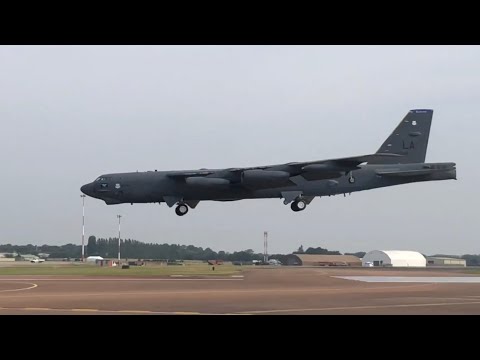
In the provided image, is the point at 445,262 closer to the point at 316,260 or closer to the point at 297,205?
the point at 316,260

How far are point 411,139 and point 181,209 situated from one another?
14.5 m

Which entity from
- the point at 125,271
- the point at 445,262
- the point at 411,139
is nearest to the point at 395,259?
the point at 445,262

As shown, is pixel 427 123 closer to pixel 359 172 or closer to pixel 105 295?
pixel 359 172

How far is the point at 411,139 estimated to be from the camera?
39969 millimetres

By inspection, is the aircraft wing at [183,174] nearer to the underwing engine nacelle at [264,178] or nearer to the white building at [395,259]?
the underwing engine nacelle at [264,178]

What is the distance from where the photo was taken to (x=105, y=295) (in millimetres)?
38250

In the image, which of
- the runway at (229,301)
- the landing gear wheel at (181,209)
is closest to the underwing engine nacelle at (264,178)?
the landing gear wheel at (181,209)

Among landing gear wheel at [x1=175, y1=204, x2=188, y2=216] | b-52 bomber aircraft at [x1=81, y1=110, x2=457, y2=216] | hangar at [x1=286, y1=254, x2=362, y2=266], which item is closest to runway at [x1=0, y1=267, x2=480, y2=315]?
landing gear wheel at [x1=175, y1=204, x2=188, y2=216]

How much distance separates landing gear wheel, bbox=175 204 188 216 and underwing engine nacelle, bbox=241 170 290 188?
4722 millimetres
